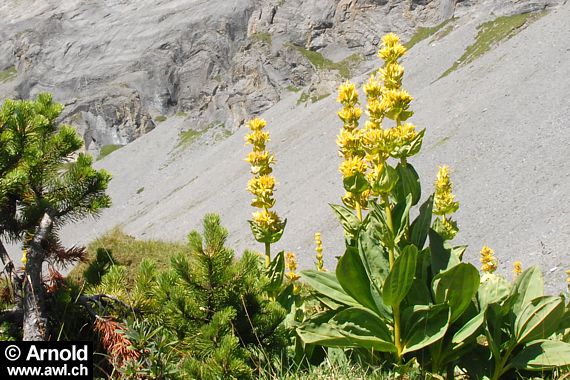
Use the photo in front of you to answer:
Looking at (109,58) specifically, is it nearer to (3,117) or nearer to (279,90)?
(279,90)

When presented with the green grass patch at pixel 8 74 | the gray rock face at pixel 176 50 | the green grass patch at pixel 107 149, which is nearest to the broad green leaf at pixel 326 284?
the gray rock face at pixel 176 50

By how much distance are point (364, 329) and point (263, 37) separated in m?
105

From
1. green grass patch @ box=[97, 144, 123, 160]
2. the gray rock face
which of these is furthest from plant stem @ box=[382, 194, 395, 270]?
green grass patch @ box=[97, 144, 123, 160]

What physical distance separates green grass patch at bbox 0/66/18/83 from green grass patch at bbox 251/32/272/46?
71557mm

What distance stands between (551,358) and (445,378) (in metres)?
0.81

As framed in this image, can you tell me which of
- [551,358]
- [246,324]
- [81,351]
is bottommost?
[551,358]

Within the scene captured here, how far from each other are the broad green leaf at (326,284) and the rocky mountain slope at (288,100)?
35.1 ft

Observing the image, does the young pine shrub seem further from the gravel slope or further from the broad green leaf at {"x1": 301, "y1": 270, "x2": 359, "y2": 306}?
the gravel slope

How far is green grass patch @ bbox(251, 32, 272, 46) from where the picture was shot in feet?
332

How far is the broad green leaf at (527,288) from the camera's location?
3912 mm

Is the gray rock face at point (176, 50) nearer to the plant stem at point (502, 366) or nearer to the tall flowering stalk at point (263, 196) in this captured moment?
the tall flowering stalk at point (263, 196)

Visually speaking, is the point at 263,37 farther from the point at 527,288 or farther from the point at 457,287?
the point at 457,287

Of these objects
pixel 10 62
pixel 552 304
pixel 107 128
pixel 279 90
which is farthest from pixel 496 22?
pixel 10 62

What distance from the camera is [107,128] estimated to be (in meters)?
110
